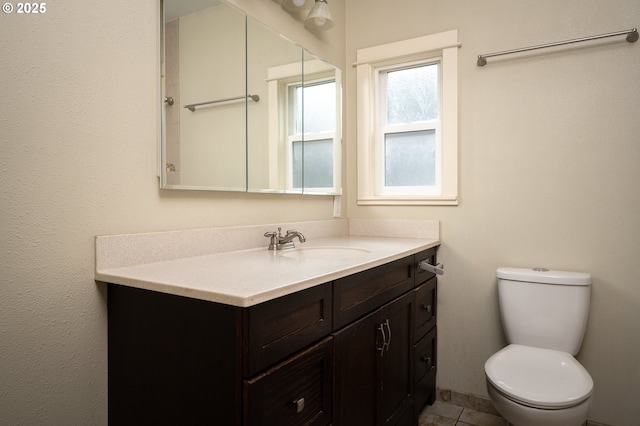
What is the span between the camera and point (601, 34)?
180 cm

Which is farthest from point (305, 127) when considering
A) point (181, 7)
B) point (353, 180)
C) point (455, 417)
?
point (455, 417)

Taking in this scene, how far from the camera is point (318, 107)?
2.21 meters

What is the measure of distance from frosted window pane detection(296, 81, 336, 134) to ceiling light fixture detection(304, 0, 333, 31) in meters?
0.31

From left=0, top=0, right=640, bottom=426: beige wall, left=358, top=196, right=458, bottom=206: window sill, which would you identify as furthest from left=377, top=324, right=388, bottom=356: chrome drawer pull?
left=358, top=196, right=458, bottom=206: window sill

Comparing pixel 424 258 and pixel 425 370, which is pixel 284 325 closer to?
pixel 424 258

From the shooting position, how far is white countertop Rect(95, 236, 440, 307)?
90 centimetres

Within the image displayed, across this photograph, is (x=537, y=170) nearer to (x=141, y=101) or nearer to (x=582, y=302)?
(x=582, y=302)

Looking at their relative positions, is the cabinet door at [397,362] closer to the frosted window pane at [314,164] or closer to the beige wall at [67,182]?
the frosted window pane at [314,164]

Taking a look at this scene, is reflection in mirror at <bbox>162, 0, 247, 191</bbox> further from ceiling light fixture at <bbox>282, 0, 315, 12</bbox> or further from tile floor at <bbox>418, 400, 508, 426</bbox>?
tile floor at <bbox>418, 400, 508, 426</bbox>

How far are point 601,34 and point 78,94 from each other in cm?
216

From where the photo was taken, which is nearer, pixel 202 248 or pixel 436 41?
pixel 202 248

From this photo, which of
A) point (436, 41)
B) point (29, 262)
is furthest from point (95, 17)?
point (436, 41)

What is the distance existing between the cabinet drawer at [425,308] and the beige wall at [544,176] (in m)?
0.12

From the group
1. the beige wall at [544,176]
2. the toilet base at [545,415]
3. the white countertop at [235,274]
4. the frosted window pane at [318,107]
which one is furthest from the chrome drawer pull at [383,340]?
the frosted window pane at [318,107]
